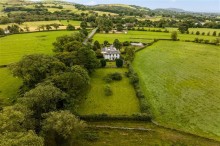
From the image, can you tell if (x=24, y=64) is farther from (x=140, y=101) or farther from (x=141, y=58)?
(x=141, y=58)

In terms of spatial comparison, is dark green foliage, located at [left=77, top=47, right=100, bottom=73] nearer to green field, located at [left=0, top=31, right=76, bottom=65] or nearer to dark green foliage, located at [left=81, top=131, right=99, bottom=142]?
dark green foliage, located at [left=81, top=131, right=99, bottom=142]

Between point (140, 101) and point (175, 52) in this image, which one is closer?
point (140, 101)

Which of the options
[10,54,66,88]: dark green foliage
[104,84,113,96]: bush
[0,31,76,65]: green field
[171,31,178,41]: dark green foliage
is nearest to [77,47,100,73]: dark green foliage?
[10,54,66,88]: dark green foliage

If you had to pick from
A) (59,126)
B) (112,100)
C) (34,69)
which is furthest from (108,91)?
(59,126)

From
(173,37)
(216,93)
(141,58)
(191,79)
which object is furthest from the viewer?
(173,37)

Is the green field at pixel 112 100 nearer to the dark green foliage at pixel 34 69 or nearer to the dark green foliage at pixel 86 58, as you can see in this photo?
the dark green foliage at pixel 86 58

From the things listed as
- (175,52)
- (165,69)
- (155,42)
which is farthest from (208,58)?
(155,42)
